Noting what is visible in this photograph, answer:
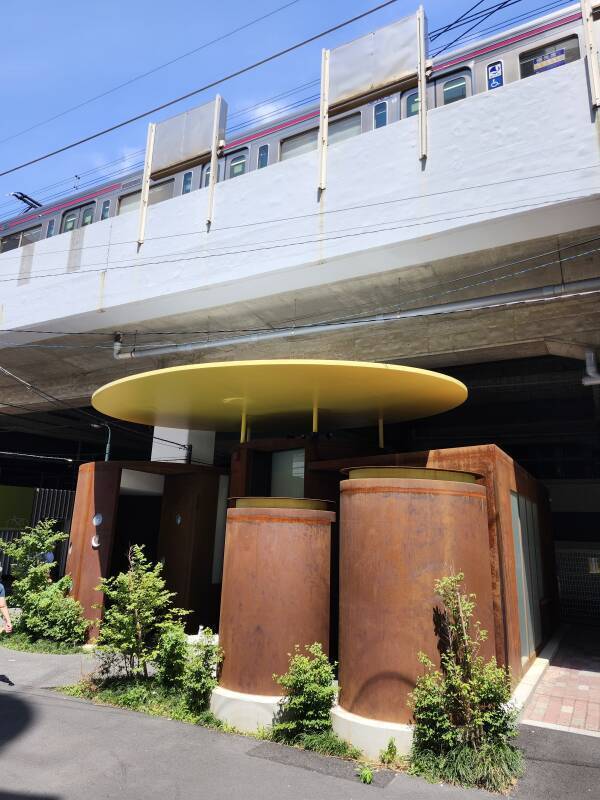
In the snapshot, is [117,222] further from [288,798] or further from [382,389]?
[288,798]

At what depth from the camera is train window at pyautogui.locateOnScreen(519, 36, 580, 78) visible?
1063 cm

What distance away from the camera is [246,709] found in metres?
7.12

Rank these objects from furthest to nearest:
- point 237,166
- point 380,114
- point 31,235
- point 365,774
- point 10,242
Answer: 1. point 10,242
2. point 31,235
3. point 237,166
4. point 380,114
5. point 365,774

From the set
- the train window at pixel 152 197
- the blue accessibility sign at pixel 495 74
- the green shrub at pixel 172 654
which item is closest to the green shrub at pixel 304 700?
the green shrub at pixel 172 654

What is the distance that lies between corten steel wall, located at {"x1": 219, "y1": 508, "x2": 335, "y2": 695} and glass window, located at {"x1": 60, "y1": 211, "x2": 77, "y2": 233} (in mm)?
15648

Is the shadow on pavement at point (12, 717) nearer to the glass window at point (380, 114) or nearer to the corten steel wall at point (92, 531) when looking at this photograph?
the corten steel wall at point (92, 531)

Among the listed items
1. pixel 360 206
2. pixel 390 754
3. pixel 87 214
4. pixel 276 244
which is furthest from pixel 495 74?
pixel 87 214

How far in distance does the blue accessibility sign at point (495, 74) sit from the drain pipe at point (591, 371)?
623 centimetres

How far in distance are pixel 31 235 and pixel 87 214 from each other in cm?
343

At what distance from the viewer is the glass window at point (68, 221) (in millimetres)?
19188

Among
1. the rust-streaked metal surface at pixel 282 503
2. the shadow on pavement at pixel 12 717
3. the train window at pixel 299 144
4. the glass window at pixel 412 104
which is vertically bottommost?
the shadow on pavement at pixel 12 717

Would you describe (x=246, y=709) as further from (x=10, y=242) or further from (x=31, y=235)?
(x=10, y=242)

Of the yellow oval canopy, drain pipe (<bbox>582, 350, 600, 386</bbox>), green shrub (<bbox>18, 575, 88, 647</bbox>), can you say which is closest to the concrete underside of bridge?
drain pipe (<bbox>582, 350, 600, 386</bbox>)

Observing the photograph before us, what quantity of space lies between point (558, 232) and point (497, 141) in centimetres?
220
